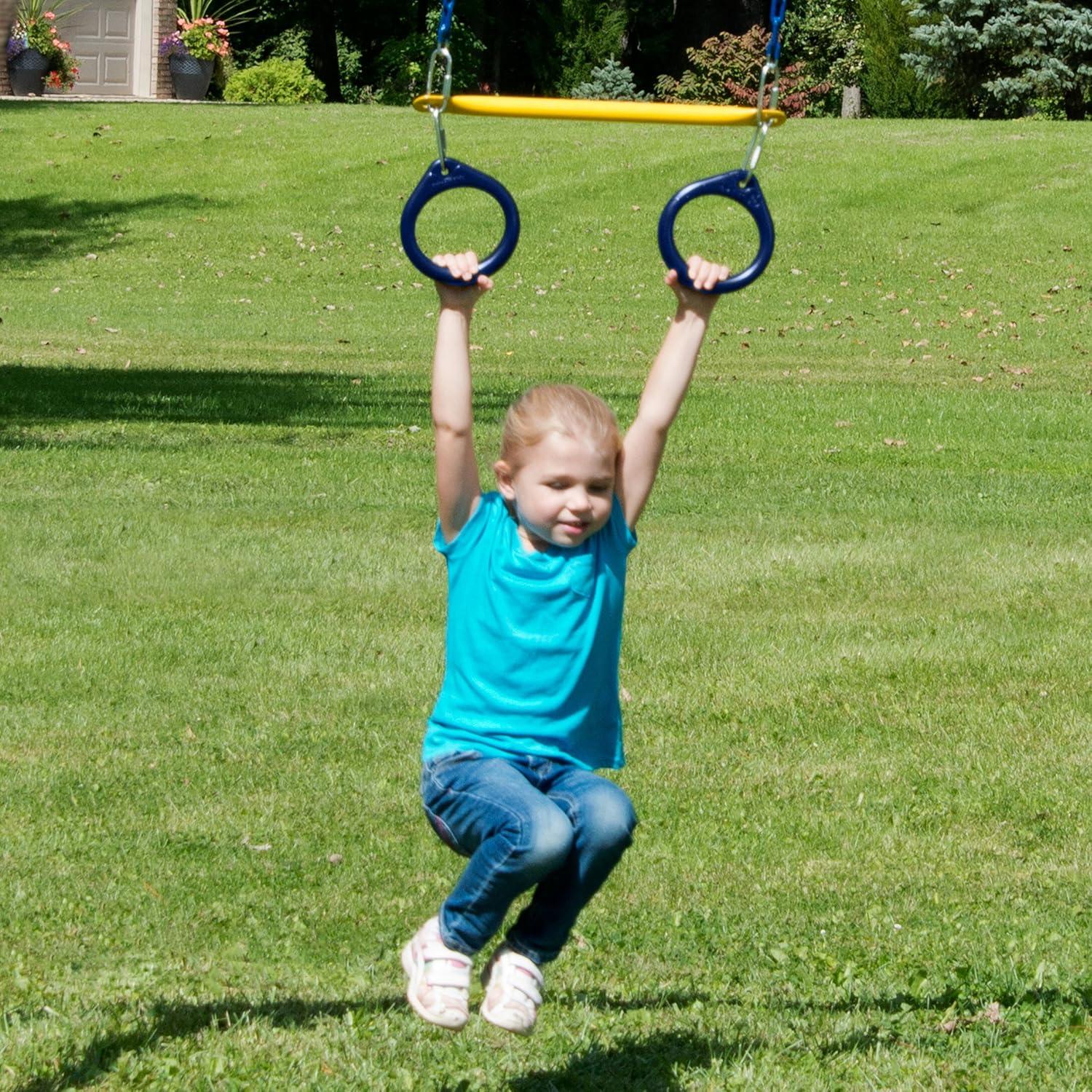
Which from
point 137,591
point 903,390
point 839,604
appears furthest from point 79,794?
point 903,390

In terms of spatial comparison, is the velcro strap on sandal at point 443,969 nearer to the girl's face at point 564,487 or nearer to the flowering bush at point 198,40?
the girl's face at point 564,487

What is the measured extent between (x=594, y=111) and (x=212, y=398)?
11.0 metres

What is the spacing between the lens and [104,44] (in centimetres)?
3800

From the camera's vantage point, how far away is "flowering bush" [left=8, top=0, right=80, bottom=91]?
110 ft

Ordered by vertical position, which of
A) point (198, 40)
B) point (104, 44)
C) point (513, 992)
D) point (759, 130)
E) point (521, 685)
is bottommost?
point (513, 992)

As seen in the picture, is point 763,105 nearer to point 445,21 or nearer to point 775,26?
point 775,26

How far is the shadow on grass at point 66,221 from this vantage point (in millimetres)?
24797

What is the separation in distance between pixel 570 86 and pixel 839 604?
117 feet

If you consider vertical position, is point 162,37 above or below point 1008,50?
below

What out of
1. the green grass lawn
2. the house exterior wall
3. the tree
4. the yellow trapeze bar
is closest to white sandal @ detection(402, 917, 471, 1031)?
the green grass lawn

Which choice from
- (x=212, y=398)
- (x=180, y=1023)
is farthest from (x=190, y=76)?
(x=180, y=1023)

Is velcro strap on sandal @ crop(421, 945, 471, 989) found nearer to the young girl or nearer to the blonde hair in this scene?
the young girl

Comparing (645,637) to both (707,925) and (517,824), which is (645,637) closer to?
(707,925)

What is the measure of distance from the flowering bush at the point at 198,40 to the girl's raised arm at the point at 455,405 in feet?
111
